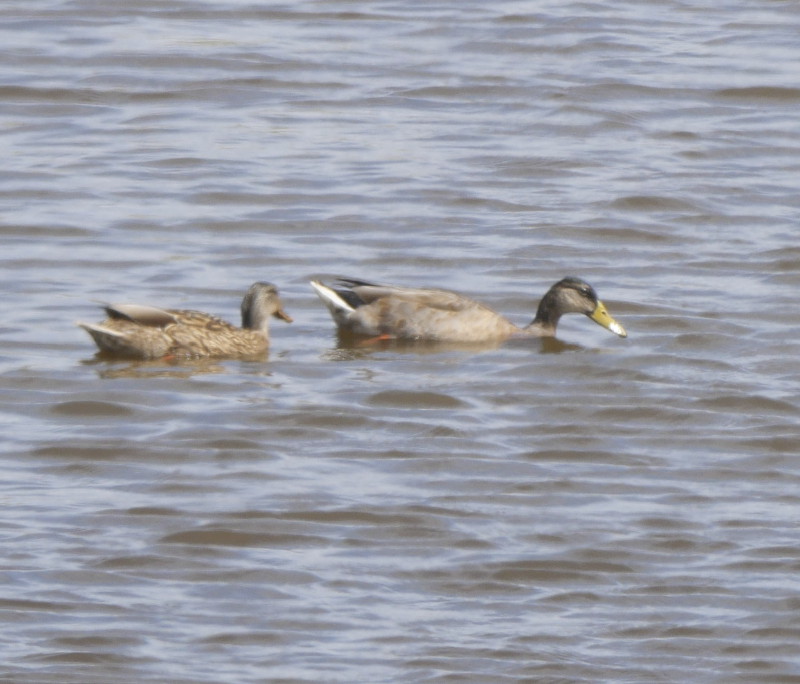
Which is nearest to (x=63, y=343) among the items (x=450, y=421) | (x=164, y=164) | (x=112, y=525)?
(x=450, y=421)

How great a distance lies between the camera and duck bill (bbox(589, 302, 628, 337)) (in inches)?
463

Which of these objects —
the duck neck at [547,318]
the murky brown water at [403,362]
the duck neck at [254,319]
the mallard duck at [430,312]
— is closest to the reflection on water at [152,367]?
the murky brown water at [403,362]

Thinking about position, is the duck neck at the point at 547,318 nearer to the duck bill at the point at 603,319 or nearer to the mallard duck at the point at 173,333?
the duck bill at the point at 603,319

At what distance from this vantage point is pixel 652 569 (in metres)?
7.78

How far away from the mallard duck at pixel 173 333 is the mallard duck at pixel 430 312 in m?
0.67

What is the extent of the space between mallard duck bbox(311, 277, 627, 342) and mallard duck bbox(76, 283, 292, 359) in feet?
2.21

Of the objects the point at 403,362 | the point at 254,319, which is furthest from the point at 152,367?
the point at 403,362

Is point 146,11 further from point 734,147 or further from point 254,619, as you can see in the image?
point 254,619

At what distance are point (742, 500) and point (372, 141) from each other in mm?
8187

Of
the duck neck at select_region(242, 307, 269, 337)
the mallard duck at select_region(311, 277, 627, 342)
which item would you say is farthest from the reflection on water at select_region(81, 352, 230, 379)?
the mallard duck at select_region(311, 277, 627, 342)

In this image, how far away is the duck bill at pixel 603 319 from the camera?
38.5ft

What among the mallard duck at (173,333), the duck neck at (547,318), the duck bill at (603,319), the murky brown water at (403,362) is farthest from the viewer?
the duck neck at (547,318)

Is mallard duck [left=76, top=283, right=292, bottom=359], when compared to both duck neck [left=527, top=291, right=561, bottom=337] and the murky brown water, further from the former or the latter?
duck neck [left=527, top=291, right=561, bottom=337]

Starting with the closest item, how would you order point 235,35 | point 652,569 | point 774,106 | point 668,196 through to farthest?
point 652,569 < point 668,196 < point 774,106 < point 235,35
